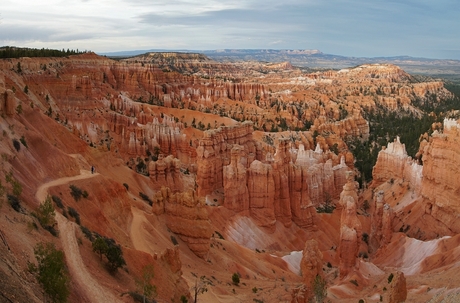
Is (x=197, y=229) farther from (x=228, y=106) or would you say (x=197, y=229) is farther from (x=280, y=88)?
(x=280, y=88)

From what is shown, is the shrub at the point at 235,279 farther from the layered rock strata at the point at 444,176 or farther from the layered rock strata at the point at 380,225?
the layered rock strata at the point at 444,176

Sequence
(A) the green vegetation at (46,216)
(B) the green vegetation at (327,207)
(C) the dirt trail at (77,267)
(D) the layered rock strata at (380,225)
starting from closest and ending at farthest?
(C) the dirt trail at (77,267) → (A) the green vegetation at (46,216) → (D) the layered rock strata at (380,225) → (B) the green vegetation at (327,207)

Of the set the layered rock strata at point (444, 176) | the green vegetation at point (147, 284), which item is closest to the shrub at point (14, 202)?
the green vegetation at point (147, 284)

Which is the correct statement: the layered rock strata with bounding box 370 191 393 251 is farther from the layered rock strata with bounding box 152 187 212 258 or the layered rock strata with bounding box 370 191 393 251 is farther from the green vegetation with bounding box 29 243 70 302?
the green vegetation with bounding box 29 243 70 302

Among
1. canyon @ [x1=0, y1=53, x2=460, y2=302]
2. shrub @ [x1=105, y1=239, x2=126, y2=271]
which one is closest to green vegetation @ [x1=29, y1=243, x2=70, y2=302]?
canyon @ [x1=0, y1=53, x2=460, y2=302]

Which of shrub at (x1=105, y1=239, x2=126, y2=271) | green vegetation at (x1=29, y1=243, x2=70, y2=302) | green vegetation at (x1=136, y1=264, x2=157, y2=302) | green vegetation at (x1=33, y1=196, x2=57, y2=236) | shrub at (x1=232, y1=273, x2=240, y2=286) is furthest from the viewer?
shrub at (x1=232, y1=273, x2=240, y2=286)

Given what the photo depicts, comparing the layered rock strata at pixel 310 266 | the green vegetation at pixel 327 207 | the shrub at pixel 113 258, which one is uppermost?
the shrub at pixel 113 258

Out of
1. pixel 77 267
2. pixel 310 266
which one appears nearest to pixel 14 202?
pixel 77 267

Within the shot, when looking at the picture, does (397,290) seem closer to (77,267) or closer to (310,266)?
(310,266)

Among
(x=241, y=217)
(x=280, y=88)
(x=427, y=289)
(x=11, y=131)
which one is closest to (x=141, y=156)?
(x=241, y=217)
